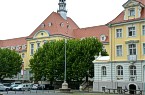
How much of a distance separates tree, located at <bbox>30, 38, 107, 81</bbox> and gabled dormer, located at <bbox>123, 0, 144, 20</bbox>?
37.2 feet

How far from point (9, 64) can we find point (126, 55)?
3689 cm

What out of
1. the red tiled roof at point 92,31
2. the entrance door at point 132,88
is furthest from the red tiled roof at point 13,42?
the entrance door at point 132,88

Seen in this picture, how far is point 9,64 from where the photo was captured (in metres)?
76.9

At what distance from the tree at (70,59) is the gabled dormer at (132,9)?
37.2 feet

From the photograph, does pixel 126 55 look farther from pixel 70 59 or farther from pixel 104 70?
pixel 70 59

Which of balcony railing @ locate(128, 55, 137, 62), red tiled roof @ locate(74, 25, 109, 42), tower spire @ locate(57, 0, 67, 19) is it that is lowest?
balcony railing @ locate(128, 55, 137, 62)

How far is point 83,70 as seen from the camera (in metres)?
56.5

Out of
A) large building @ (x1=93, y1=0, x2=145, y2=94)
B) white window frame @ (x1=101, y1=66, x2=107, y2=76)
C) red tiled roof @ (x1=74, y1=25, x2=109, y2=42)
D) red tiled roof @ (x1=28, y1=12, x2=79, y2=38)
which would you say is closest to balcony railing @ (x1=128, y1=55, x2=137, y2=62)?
large building @ (x1=93, y1=0, x2=145, y2=94)

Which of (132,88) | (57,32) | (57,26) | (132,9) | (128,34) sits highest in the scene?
(57,26)

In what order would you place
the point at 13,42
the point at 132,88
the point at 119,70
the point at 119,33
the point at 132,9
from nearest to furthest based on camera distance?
the point at 132,88
the point at 132,9
the point at 119,70
the point at 119,33
the point at 13,42

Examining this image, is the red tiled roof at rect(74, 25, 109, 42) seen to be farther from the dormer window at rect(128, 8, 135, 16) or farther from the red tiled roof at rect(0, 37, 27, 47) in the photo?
the dormer window at rect(128, 8, 135, 16)

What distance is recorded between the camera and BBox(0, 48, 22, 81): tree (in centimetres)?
7588

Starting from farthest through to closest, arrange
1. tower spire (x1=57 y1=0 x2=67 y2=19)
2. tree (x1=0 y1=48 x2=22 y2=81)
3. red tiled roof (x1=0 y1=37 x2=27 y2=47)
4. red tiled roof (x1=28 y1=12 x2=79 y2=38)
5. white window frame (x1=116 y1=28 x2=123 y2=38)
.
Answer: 1. red tiled roof (x1=0 y1=37 x2=27 y2=47)
2. tower spire (x1=57 y1=0 x2=67 y2=19)
3. red tiled roof (x1=28 y1=12 x2=79 y2=38)
4. tree (x1=0 y1=48 x2=22 y2=81)
5. white window frame (x1=116 y1=28 x2=123 y2=38)

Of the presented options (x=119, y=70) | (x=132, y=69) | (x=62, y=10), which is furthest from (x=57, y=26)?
(x=132, y=69)
